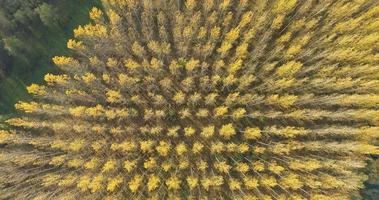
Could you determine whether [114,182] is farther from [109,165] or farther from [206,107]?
[206,107]

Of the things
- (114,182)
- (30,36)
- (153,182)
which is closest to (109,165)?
(114,182)

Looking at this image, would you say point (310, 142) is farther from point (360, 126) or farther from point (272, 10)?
point (272, 10)

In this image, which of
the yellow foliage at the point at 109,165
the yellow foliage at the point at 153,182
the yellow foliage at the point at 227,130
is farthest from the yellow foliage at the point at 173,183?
the yellow foliage at the point at 227,130

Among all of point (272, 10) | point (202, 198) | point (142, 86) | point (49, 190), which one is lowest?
point (202, 198)

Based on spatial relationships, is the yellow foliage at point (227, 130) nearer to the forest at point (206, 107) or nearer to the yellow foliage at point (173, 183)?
the forest at point (206, 107)

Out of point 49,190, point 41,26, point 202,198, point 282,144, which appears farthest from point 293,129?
point 41,26

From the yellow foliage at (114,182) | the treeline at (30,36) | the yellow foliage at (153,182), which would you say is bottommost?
the yellow foliage at (153,182)
